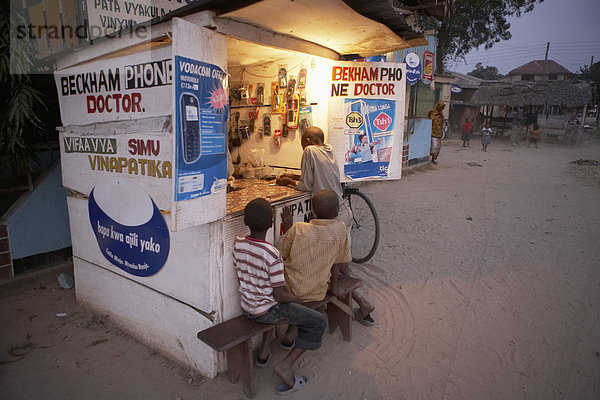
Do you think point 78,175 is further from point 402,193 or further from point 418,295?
point 402,193

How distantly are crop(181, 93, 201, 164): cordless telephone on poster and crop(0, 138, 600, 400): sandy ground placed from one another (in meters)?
1.71

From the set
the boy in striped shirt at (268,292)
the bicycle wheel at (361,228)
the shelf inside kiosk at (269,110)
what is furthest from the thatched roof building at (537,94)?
the boy in striped shirt at (268,292)

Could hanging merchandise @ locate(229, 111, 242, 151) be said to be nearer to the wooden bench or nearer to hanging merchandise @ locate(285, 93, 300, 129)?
hanging merchandise @ locate(285, 93, 300, 129)

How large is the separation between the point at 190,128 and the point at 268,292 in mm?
1240

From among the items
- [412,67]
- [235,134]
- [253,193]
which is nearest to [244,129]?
[235,134]

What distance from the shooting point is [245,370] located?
2.69 meters

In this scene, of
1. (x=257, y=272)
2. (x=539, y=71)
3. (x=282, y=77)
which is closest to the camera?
(x=257, y=272)

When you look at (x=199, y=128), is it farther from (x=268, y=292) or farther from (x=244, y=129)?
(x=244, y=129)

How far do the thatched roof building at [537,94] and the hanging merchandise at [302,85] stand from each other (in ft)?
72.9

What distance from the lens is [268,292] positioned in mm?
2670

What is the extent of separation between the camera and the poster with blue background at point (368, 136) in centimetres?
430

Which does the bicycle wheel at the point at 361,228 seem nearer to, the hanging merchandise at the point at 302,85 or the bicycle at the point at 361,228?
the bicycle at the point at 361,228

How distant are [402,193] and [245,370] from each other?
7.08 m

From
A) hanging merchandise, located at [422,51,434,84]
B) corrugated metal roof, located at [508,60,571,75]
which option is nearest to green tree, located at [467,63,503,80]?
corrugated metal roof, located at [508,60,571,75]
